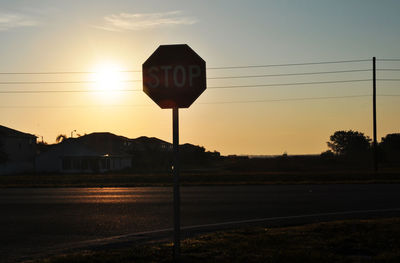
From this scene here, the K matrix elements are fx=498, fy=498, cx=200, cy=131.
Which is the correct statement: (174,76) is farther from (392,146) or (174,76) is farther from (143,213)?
(392,146)

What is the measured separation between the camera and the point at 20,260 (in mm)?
8188

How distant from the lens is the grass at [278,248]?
736cm

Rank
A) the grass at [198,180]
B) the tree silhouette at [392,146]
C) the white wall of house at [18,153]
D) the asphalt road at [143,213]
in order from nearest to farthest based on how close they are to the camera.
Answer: the asphalt road at [143,213] → the grass at [198,180] → the white wall of house at [18,153] → the tree silhouette at [392,146]

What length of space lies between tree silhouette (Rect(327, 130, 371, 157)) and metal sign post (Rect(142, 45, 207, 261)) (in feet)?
433

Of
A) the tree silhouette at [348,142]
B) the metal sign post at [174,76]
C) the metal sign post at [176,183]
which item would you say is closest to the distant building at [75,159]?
the metal sign post at [176,183]

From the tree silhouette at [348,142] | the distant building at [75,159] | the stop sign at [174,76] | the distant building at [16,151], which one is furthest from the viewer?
the tree silhouette at [348,142]

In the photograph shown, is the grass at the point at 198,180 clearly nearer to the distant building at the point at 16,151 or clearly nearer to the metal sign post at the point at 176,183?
the metal sign post at the point at 176,183

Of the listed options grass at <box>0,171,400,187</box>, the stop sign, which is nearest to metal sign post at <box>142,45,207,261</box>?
the stop sign

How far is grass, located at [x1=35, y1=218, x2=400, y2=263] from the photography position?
7.36 metres

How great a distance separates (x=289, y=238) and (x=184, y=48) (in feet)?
13.7

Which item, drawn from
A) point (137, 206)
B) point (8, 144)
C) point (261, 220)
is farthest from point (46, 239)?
point (8, 144)

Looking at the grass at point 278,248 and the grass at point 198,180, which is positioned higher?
the grass at point 278,248

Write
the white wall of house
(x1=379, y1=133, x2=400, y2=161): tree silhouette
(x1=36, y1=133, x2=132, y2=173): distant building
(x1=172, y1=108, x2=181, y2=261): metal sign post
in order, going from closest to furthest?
(x1=172, y1=108, x2=181, y2=261): metal sign post < (x1=36, y1=133, x2=132, y2=173): distant building < the white wall of house < (x1=379, y1=133, x2=400, y2=161): tree silhouette

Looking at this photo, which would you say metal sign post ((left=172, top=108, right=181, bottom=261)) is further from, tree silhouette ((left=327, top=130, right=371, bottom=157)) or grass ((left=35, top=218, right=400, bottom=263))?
tree silhouette ((left=327, top=130, right=371, bottom=157))
